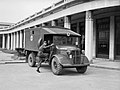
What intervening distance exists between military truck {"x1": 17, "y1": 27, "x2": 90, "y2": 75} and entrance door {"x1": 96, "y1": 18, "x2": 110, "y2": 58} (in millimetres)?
9064

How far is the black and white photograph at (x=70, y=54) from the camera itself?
8625 mm

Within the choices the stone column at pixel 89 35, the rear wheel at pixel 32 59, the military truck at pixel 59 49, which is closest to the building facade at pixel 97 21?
the stone column at pixel 89 35

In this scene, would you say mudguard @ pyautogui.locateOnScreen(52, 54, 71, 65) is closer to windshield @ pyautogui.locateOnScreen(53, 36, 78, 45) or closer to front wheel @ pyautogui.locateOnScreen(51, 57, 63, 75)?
front wheel @ pyautogui.locateOnScreen(51, 57, 63, 75)

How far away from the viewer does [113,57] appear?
19.4 metres

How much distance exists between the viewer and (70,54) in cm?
1065

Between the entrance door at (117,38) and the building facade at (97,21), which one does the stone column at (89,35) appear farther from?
the entrance door at (117,38)

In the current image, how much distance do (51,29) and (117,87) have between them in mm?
6024

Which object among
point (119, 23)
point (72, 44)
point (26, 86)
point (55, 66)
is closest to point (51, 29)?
point (72, 44)

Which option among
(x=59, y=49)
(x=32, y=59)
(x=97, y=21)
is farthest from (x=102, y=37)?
(x=59, y=49)

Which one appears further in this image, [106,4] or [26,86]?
[106,4]

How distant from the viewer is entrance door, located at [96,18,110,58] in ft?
67.4

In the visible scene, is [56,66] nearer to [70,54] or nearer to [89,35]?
[70,54]

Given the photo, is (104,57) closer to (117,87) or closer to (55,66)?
(55,66)

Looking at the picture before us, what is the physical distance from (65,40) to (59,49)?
109 cm
